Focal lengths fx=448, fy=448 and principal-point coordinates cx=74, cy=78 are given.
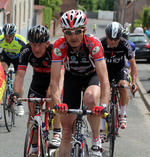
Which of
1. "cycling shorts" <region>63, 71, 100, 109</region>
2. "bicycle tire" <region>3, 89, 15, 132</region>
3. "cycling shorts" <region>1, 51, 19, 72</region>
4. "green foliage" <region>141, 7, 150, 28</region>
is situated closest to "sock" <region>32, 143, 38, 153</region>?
"cycling shorts" <region>63, 71, 100, 109</region>

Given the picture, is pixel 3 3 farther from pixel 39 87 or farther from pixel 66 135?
pixel 66 135

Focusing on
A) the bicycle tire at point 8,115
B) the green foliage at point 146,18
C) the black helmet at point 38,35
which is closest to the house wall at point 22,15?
the green foliage at point 146,18

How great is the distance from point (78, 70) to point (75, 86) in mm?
213

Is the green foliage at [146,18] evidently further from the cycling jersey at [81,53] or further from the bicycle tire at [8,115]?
the cycling jersey at [81,53]

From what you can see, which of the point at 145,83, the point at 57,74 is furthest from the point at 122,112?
the point at 145,83

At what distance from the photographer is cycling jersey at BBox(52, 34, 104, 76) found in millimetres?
5117

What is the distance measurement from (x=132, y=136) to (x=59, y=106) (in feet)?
12.9

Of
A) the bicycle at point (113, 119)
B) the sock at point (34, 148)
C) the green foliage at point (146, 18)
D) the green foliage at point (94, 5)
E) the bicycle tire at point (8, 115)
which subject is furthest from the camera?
the green foliage at point (94, 5)

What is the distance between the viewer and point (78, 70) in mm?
5492

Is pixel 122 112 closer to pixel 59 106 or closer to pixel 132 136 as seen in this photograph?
pixel 132 136

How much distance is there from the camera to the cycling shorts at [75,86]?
17.9ft

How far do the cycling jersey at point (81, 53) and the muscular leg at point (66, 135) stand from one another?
64 cm

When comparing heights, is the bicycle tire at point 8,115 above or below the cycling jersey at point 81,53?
below

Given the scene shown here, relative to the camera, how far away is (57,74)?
5.08 meters
